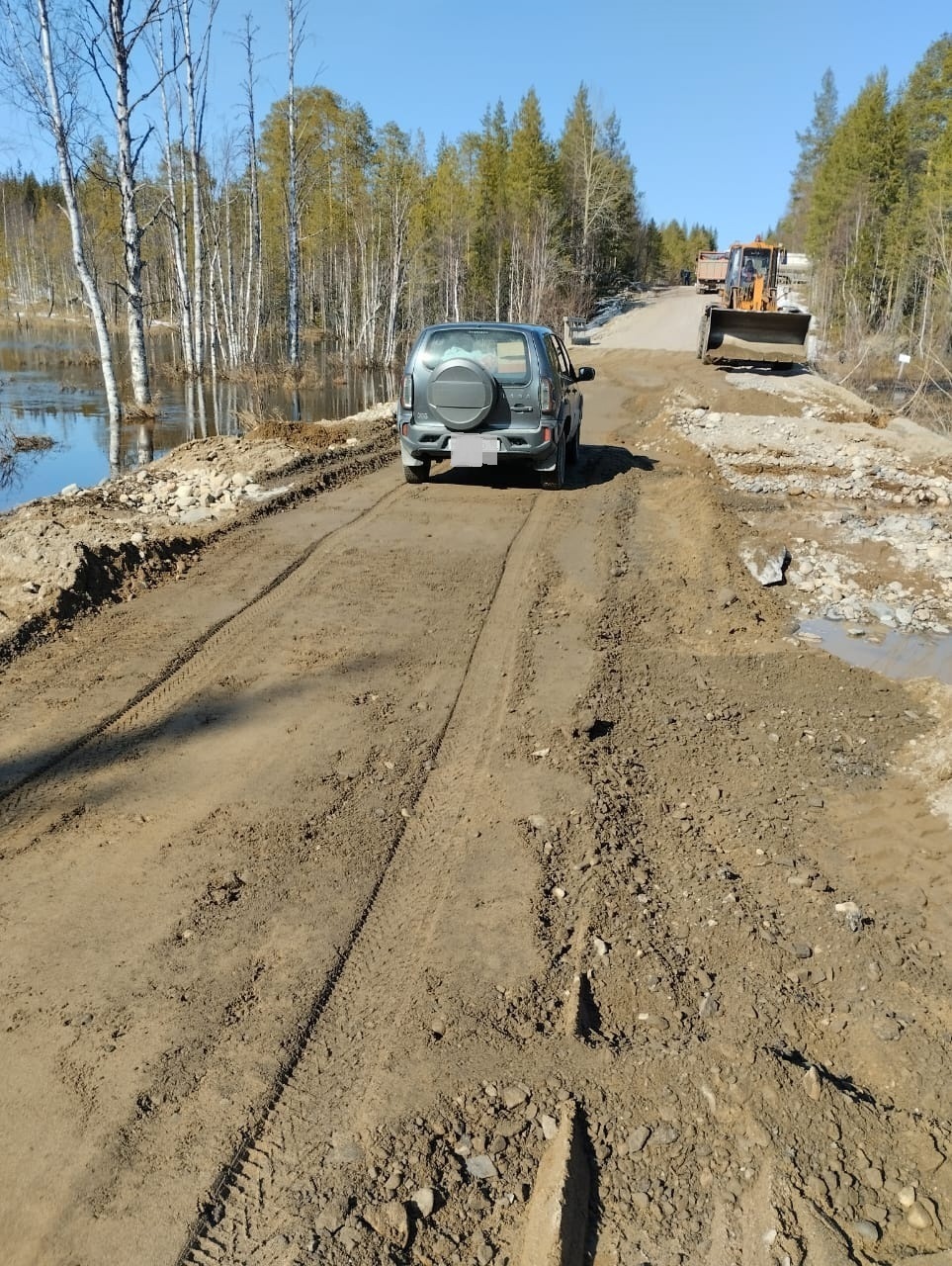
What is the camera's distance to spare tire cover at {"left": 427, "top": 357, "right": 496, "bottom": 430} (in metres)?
9.65

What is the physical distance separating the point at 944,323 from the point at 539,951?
43.6 meters

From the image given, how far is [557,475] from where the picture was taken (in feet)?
35.1

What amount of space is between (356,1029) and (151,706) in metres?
2.81

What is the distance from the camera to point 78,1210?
2.29 m

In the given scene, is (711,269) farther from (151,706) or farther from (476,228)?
(151,706)

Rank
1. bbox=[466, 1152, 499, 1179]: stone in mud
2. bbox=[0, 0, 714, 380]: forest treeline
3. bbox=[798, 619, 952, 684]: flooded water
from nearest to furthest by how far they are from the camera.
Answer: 1. bbox=[466, 1152, 499, 1179]: stone in mud
2. bbox=[798, 619, 952, 684]: flooded water
3. bbox=[0, 0, 714, 380]: forest treeline

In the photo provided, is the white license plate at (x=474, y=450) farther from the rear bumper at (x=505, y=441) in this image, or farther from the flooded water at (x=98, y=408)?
the flooded water at (x=98, y=408)

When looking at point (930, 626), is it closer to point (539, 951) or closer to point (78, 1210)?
point (539, 951)

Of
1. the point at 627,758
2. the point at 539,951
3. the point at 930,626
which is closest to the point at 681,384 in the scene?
the point at 930,626

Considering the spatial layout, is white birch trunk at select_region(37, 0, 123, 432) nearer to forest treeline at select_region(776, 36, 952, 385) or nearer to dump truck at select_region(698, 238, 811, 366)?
dump truck at select_region(698, 238, 811, 366)

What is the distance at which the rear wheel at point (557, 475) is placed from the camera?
10.6m

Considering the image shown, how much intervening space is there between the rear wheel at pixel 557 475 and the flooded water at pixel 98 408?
745 cm

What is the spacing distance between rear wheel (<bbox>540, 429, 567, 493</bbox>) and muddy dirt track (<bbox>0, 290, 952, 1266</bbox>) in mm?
4455

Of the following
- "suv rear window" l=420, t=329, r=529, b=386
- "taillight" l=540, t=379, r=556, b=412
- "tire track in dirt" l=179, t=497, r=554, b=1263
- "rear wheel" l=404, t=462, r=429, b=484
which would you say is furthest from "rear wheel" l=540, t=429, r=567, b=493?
"tire track in dirt" l=179, t=497, r=554, b=1263
